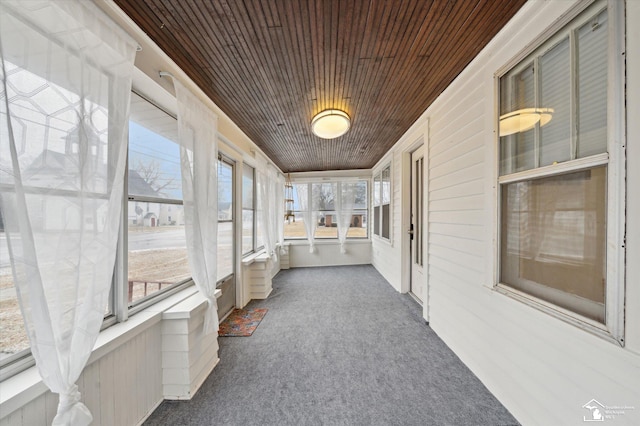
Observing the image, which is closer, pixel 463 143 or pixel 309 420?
pixel 309 420

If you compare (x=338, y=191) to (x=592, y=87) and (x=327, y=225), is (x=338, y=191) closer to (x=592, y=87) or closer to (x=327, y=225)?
(x=327, y=225)

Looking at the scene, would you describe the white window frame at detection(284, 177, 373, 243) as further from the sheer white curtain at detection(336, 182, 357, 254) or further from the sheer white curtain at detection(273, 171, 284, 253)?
the sheer white curtain at detection(273, 171, 284, 253)

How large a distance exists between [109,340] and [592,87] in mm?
2780

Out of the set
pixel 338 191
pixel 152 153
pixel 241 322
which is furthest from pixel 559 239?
pixel 338 191

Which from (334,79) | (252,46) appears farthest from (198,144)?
(334,79)

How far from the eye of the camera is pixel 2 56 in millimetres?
767

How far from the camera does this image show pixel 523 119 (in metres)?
1.44

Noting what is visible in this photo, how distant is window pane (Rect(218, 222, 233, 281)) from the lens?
2.79 m

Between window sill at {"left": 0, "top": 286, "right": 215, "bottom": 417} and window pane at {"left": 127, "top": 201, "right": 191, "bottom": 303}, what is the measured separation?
0.51ft

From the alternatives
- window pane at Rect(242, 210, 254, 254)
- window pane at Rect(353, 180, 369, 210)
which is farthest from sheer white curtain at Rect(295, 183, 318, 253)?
window pane at Rect(242, 210, 254, 254)

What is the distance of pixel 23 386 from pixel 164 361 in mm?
848

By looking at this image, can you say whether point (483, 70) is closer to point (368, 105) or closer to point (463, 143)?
point (463, 143)

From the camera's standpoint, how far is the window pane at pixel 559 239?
1044mm

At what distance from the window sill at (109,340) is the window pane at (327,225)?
12.6ft
